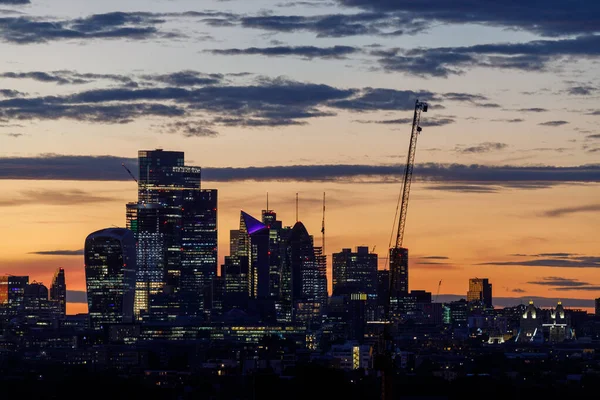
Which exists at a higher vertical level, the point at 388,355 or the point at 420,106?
the point at 420,106

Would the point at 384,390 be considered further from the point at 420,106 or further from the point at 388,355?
the point at 420,106

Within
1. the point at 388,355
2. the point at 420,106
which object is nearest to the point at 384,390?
the point at 388,355

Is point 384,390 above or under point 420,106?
under

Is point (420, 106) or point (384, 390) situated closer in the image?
point (384, 390)

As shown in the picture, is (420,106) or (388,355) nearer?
(388,355)
